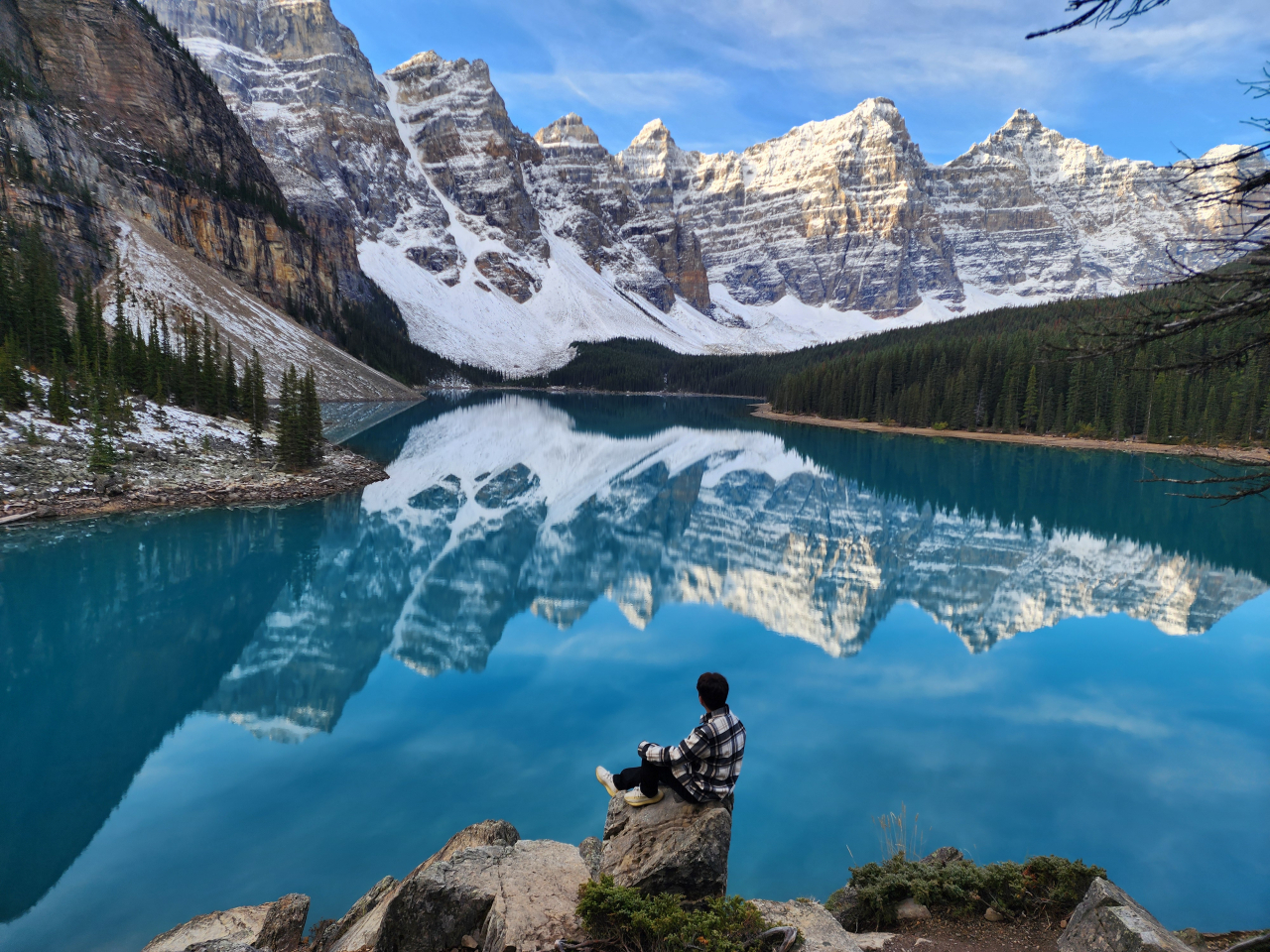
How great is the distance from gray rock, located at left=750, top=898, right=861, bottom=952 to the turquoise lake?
2.79 m

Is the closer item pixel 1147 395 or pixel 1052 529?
pixel 1052 529

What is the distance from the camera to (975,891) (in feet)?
20.8

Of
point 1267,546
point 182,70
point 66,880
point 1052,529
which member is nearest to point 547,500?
point 1052,529

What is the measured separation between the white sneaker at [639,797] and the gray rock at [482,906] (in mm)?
626

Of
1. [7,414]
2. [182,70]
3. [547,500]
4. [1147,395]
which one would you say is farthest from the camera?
[182,70]

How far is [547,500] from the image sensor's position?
108 feet

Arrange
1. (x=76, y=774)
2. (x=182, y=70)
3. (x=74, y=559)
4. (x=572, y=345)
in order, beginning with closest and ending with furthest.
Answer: (x=76, y=774) → (x=74, y=559) → (x=182, y=70) → (x=572, y=345)

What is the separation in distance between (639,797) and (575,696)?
742cm

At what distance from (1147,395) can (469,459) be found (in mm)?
61404

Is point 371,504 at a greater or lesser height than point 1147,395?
lesser

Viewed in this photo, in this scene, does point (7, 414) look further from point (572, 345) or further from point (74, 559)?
point (572, 345)

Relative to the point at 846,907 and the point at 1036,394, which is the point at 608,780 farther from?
the point at 1036,394

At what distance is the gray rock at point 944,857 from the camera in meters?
7.20

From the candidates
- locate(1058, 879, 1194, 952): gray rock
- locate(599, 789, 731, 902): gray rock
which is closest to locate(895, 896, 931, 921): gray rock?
locate(1058, 879, 1194, 952): gray rock
